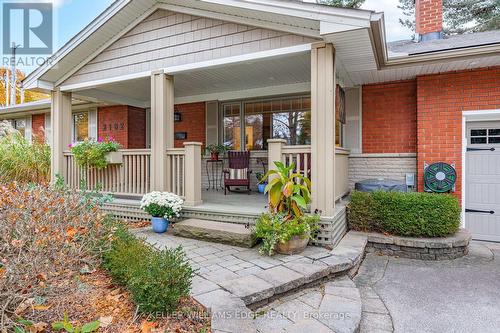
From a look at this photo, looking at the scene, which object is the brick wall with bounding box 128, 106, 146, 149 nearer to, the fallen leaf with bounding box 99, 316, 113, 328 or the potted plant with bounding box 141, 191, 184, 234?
the potted plant with bounding box 141, 191, 184, 234

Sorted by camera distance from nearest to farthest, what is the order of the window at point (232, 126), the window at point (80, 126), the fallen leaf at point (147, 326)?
1. the fallen leaf at point (147, 326)
2. the window at point (232, 126)
3. the window at point (80, 126)

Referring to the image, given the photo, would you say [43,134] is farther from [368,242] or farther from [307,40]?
[368,242]

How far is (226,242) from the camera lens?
4258 millimetres

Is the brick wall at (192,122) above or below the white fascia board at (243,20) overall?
below

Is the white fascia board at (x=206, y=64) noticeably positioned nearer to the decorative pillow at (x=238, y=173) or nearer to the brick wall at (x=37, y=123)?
the decorative pillow at (x=238, y=173)

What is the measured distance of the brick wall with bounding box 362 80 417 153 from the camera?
5969mm

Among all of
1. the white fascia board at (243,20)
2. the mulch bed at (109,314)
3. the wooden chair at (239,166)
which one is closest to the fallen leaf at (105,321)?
the mulch bed at (109,314)

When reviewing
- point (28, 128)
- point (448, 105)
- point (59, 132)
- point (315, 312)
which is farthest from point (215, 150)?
point (28, 128)

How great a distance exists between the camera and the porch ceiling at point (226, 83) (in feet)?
18.5

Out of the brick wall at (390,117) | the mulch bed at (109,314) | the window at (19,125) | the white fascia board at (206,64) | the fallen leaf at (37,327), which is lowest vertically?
the mulch bed at (109,314)

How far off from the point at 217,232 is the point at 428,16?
675cm

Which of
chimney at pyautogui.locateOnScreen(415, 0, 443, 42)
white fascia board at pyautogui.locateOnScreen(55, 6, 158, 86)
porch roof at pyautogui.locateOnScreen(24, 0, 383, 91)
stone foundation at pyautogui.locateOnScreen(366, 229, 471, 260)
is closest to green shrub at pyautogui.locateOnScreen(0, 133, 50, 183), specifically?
porch roof at pyautogui.locateOnScreen(24, 0, 383, 91)

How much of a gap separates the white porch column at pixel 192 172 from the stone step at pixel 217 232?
0.43m

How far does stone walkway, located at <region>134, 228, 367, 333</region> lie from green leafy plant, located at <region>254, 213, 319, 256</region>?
0.56 feet
